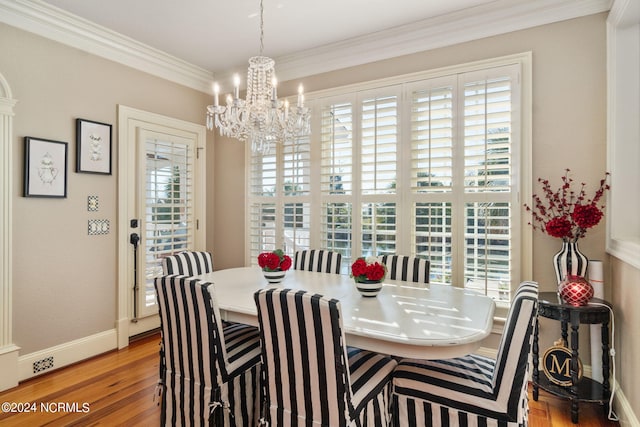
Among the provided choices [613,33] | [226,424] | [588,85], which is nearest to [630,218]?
[588,85]

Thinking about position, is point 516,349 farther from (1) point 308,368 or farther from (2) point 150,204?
(2) point 150,204

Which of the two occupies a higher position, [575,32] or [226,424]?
[575,32]

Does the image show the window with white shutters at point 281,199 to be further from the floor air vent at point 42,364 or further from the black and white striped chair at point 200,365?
the floor air vent at point 42,364

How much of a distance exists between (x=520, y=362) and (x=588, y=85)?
2208mm

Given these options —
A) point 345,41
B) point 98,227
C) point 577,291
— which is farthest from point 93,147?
point 577,291

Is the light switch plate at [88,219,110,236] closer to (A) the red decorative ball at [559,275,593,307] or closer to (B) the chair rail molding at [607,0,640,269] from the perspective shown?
(A) the red decorative ball at [559,275,593,307]

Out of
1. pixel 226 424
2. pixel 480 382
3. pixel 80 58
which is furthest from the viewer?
pixel 80 58

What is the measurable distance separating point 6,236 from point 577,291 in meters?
3.99

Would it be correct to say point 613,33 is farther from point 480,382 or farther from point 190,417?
point 190,417

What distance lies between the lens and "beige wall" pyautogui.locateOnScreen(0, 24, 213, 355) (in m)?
2.71

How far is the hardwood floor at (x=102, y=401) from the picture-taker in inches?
86.0

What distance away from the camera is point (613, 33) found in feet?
7.93

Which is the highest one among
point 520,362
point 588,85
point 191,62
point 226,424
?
point 191,62

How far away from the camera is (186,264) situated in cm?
284
